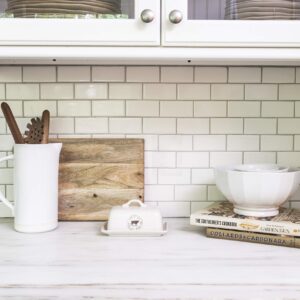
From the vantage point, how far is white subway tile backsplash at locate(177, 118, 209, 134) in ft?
4.72

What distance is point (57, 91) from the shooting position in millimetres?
1431

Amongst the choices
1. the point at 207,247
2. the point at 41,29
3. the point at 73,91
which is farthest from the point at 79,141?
the point at 207,247

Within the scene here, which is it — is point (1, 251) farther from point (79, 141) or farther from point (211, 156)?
point (211, 156)

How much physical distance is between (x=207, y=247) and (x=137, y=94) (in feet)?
1.81

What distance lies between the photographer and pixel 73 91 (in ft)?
4.69

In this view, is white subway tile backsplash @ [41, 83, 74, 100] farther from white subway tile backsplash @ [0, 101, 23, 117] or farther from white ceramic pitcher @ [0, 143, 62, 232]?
white ceramic pitcher @ [0, 143, 62, 232]

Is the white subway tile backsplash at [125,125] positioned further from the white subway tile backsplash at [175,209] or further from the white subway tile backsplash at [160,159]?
the white subway tile backsplash at [175,209]

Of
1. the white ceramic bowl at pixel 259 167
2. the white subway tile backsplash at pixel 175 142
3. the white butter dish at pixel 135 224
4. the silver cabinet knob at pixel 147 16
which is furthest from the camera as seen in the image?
the white subway tile backsplash at pixel 175 142

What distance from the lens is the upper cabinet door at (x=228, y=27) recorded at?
1.11m

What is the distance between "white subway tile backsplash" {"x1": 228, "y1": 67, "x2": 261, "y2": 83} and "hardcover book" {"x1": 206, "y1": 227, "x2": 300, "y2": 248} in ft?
1.65

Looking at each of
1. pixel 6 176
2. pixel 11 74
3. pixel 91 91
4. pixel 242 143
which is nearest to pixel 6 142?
pixel 6 176

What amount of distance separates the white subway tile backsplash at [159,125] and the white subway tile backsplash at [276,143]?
11.5 inches

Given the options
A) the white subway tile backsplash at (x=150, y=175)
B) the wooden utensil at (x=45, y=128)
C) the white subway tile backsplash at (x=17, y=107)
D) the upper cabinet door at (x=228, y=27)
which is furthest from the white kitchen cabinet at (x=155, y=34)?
the white subway tile backsplash at (x=150, y=175)

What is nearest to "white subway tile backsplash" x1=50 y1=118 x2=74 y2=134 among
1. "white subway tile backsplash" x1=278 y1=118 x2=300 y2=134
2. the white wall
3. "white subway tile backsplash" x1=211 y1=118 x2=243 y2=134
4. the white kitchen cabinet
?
the white wall
